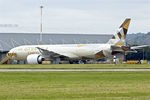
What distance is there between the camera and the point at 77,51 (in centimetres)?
10881

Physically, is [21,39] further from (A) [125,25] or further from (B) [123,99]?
(B) [123,99]

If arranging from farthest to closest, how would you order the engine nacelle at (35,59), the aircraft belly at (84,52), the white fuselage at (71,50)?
1. the aircraft belly at (84,52)
2. the engine nacelle at (35,59)
3. the white fuselage at (71,50)

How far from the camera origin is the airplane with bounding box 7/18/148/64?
105 meters

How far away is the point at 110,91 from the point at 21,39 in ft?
433

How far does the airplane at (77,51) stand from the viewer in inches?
4131

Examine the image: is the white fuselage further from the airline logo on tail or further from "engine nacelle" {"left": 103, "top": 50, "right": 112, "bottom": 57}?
the airline logo on tail

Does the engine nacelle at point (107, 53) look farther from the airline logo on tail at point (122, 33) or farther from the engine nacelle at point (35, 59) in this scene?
the engine nacelle at point (35, 59)

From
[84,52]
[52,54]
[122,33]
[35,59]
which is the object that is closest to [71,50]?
[84,52]

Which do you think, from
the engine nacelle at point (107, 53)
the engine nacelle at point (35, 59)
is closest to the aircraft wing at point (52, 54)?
the engine nacelle at point (35, 59)

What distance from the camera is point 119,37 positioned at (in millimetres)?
108312

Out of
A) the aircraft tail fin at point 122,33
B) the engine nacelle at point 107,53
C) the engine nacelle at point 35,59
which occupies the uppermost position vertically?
the aircraft tail fin at point 122,33

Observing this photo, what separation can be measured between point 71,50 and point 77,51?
1.76 m

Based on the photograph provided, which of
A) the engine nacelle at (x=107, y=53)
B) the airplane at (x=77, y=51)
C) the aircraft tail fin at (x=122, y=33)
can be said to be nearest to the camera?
the engine nacelle at (x=107, y=53)

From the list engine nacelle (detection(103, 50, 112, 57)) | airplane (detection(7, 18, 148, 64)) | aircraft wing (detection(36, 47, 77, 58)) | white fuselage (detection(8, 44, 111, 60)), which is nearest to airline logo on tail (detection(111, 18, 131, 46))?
airplane (detection(7, 18, 148, 64))
